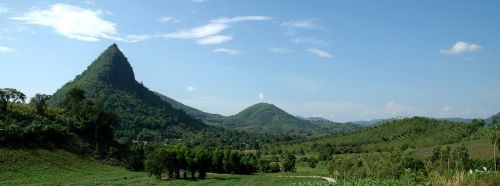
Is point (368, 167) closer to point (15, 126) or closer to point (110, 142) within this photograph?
point (110, 142)

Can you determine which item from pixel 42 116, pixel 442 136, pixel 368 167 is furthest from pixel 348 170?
pixel 442 136

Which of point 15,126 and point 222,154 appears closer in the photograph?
point 15,126

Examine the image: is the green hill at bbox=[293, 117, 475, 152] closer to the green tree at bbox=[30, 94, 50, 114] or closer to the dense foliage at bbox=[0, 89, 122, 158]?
the dense foliage at bbox=[0, 89, 122, 158]

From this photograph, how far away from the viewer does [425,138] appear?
17100cm

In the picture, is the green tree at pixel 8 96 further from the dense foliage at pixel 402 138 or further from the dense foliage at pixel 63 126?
the dense foliage at pixel 402 138

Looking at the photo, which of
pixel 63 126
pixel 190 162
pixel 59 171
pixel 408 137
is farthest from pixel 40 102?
pixel 408 137

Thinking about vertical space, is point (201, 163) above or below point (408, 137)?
below

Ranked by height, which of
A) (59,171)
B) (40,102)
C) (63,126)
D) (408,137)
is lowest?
(59,171)

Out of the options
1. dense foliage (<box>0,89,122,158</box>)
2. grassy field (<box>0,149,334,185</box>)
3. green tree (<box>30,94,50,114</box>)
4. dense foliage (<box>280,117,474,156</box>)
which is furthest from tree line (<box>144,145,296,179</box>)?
dense foliage (<box>280,117,474,156</box>)

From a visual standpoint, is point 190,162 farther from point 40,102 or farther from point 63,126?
point 40,102

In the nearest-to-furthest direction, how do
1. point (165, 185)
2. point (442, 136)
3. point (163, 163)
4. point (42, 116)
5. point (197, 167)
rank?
point (165, 185), point (163, 163), point (197, 167), point (42, 116), point (442, 136)

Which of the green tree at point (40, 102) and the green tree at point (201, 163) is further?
the green tree at point (40, 102)

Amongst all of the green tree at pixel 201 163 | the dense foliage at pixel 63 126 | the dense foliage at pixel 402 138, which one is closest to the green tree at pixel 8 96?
the dense foliage at pixel 63 126

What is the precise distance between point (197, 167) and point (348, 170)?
29589mm
